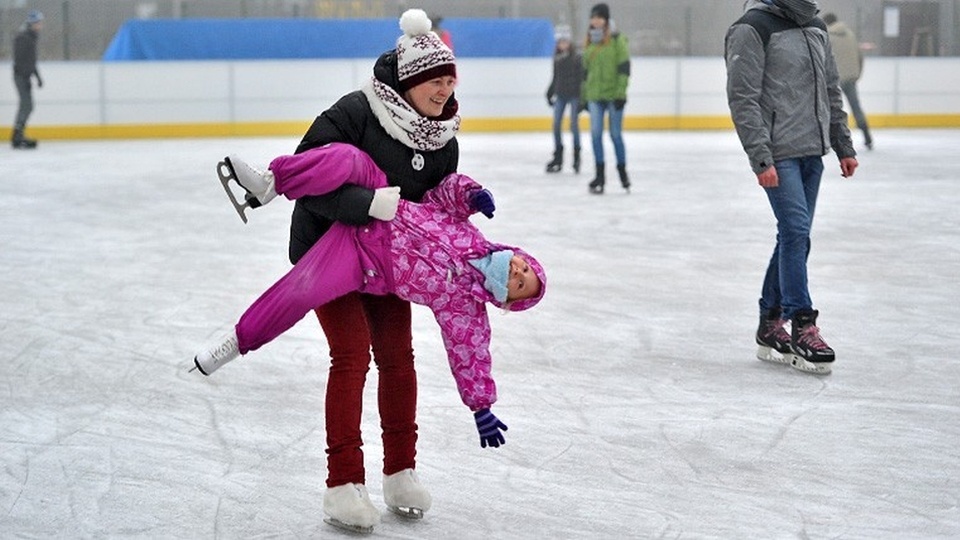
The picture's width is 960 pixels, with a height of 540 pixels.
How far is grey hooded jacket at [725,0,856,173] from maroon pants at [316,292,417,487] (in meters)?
2.00

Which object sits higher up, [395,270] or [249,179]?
[249,179]

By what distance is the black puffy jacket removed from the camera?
313 centimetres

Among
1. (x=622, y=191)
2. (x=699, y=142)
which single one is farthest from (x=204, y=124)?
(x=622, y=191)

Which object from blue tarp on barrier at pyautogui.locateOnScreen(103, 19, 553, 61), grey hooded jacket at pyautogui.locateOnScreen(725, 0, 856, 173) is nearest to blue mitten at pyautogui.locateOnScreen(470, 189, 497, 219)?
grey hooded jacket at pyautogui.locateOnScreen(725, 0, 856, 173)

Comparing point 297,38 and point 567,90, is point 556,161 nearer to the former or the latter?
point 567,90

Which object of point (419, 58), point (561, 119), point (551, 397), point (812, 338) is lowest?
point (551, 397)

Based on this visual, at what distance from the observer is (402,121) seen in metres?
3.18

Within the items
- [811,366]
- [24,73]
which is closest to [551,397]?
[811,366]

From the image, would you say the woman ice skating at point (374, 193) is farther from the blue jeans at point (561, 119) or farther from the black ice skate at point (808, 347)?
the blue jeans at point (561, 119)

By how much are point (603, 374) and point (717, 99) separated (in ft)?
54.0

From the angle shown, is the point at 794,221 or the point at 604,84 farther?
the point at 604,84

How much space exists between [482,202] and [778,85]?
2199 mm

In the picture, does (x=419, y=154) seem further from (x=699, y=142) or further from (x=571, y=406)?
(x=699, y=142)

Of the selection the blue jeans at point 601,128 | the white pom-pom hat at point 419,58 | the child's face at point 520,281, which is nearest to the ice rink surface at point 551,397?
the child's face at point 520,281
